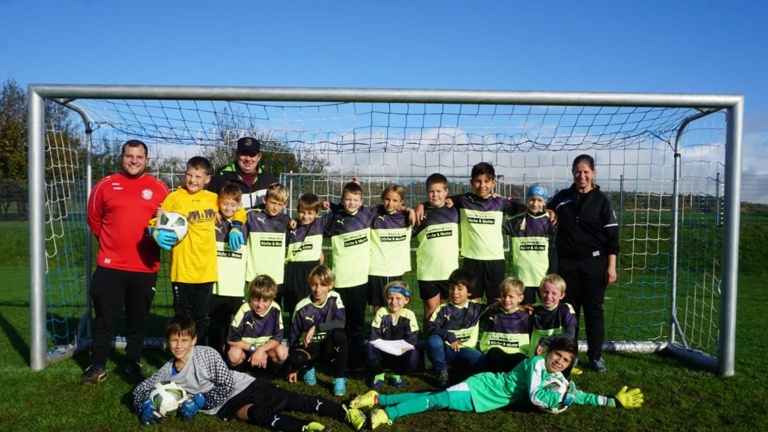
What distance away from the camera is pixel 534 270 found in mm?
5105

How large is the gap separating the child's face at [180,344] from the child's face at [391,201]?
210cm

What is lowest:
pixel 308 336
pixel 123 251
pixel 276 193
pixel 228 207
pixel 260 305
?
pixel 308 336

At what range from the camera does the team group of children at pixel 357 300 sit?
3.84 meters

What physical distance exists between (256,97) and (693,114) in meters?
A: 4.44

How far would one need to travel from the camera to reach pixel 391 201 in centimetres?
503

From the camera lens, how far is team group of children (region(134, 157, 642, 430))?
3844 mm

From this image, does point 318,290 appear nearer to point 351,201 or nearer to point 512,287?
point 351,201

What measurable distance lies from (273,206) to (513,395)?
2.59m

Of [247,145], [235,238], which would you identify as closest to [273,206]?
[235,238]

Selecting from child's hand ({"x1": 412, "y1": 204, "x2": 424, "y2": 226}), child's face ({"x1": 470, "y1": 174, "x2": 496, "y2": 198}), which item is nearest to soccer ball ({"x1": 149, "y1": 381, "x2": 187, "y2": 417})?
child's hand ({"x1": 412, "y1": 204, "x2": 424, "y2": 226})

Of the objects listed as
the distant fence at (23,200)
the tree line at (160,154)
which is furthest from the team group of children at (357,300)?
the distant fence at (23,200)

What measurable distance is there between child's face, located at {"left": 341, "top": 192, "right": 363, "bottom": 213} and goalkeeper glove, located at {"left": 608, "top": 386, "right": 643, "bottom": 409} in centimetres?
265

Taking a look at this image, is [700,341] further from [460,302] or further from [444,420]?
[444,420]

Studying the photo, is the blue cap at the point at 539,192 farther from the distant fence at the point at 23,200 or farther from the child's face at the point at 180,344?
the distant fence at the point at 23,200
